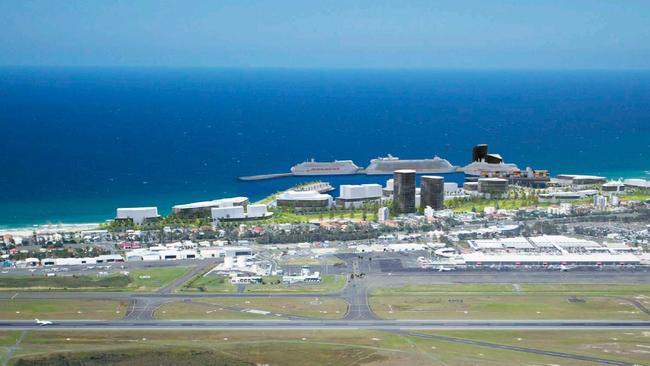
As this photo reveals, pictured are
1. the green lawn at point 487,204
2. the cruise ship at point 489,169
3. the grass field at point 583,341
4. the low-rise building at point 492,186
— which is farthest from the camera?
the cruise ship at point 489,169

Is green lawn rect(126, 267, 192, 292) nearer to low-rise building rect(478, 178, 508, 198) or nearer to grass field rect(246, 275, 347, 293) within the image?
grass field rect(246, 275, 347, 293)

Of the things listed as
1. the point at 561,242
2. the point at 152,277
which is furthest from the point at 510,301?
the point at 152,277

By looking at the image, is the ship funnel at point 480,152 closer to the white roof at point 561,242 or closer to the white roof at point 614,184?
the white roof at point 614,184

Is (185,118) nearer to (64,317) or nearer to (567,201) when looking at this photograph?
(567,201)

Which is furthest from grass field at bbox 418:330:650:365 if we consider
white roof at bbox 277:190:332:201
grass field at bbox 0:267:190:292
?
white roof at bbox 277:190:332:201

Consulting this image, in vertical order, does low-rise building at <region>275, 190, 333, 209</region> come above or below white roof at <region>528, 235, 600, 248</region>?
above

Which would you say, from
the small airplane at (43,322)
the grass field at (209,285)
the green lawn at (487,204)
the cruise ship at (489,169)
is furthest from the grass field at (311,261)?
the cruise ship at (489,169)

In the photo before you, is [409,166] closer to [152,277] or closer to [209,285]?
[152,277]
